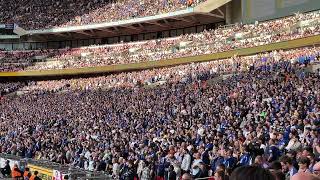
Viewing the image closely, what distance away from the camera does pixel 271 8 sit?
35594 millimetres

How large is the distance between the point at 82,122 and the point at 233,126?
522 inches

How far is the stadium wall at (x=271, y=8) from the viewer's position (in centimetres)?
3294

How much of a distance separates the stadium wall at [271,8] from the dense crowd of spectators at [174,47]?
2.30ft

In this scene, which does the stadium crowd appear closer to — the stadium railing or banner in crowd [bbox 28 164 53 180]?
the stadium railing

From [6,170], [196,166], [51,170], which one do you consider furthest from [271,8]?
[196,166]

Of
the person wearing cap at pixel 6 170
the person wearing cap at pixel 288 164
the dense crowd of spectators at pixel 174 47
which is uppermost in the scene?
the dense crowd of spectators at pixel 174 47

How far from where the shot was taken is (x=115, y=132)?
826 inches

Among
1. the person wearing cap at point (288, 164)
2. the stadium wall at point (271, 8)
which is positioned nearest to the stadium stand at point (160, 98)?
the person wearing cap at point (288, 164)

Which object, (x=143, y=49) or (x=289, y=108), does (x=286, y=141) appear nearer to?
(x=289, y=108)

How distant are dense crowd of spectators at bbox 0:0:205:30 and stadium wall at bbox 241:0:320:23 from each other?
20.1 feet

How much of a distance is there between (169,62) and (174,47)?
235 cm

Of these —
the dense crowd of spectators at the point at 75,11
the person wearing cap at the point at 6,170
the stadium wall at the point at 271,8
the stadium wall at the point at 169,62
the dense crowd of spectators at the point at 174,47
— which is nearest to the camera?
the person wearing cap at the point at 6,170

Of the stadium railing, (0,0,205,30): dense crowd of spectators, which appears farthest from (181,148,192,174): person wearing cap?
(0,0,205,30): dense crowd of spectators

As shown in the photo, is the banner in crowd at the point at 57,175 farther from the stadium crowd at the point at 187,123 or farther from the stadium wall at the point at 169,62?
the stadium wall at the point at 169,62
